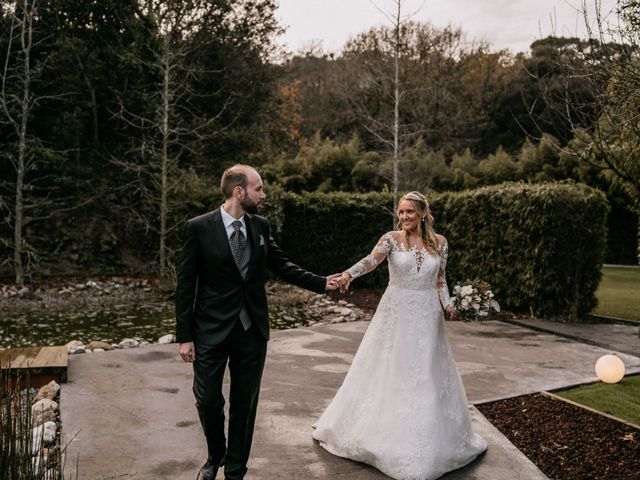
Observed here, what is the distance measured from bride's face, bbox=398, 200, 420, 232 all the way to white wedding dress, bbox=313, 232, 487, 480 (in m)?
0.16

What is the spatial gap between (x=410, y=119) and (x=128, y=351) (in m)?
25.1

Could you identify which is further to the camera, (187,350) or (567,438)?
(567,438)

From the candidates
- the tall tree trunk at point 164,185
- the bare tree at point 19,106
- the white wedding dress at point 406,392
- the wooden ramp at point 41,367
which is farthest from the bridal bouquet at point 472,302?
the bare tree at point 19,106

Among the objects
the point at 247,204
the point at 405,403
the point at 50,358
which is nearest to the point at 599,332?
the point at 405,403

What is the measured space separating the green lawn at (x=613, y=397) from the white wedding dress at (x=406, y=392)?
77.2 inches

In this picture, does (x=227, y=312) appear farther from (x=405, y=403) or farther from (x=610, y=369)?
(x=610, y=369)

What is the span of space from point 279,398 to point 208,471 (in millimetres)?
2027

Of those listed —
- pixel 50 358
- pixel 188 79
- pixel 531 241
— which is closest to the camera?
pixel 50 358

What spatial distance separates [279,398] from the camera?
5770 mm

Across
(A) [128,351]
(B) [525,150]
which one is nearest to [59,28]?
(A) [128,351]

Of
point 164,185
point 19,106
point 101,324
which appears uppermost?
point 19,106

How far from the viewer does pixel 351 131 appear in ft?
104

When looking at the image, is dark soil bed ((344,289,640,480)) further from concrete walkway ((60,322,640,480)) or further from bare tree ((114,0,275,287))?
bare tree ((114,0,275,287))

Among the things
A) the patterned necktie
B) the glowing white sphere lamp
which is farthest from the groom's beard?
the glowing white sphere lamp
